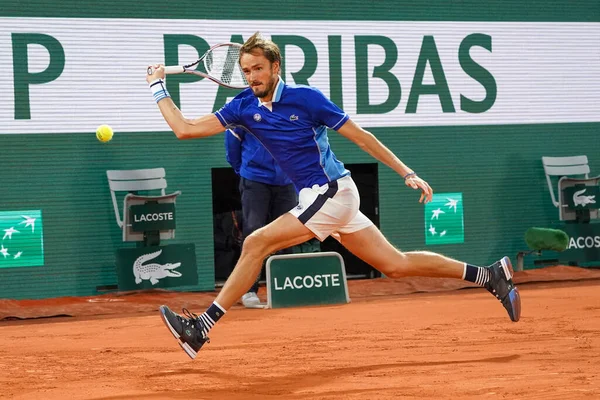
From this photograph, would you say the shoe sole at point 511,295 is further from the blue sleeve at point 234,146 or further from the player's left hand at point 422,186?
the blue sleeve at point 234,146

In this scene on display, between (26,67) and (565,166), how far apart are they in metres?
6.39

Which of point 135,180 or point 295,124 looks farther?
point 135,180

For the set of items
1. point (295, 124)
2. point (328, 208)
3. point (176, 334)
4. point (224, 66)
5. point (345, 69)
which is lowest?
point (176, 334)

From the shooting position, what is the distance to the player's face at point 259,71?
5.07 metres

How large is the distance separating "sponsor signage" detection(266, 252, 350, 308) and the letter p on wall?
11.1 ft

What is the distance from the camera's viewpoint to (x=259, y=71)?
5.09m

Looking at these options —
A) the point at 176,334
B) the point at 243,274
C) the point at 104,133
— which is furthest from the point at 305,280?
the point at 176,334

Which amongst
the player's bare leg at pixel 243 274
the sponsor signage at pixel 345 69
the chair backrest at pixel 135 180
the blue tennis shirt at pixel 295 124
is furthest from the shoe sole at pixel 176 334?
A: the sponsor signage at pixel 345 69

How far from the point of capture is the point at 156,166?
10.6 m

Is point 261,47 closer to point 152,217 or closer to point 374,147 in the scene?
point 374,147

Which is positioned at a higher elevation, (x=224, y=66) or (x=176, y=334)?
(x=224, y=66)

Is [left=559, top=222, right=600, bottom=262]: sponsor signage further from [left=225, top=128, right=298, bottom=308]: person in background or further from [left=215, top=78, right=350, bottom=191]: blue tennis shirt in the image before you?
[left=215, top=78, right=350, bottom=191]: blue tennis shirt

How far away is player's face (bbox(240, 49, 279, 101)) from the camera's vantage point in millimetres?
5074

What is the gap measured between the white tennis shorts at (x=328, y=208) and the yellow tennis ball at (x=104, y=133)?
16.7ft
